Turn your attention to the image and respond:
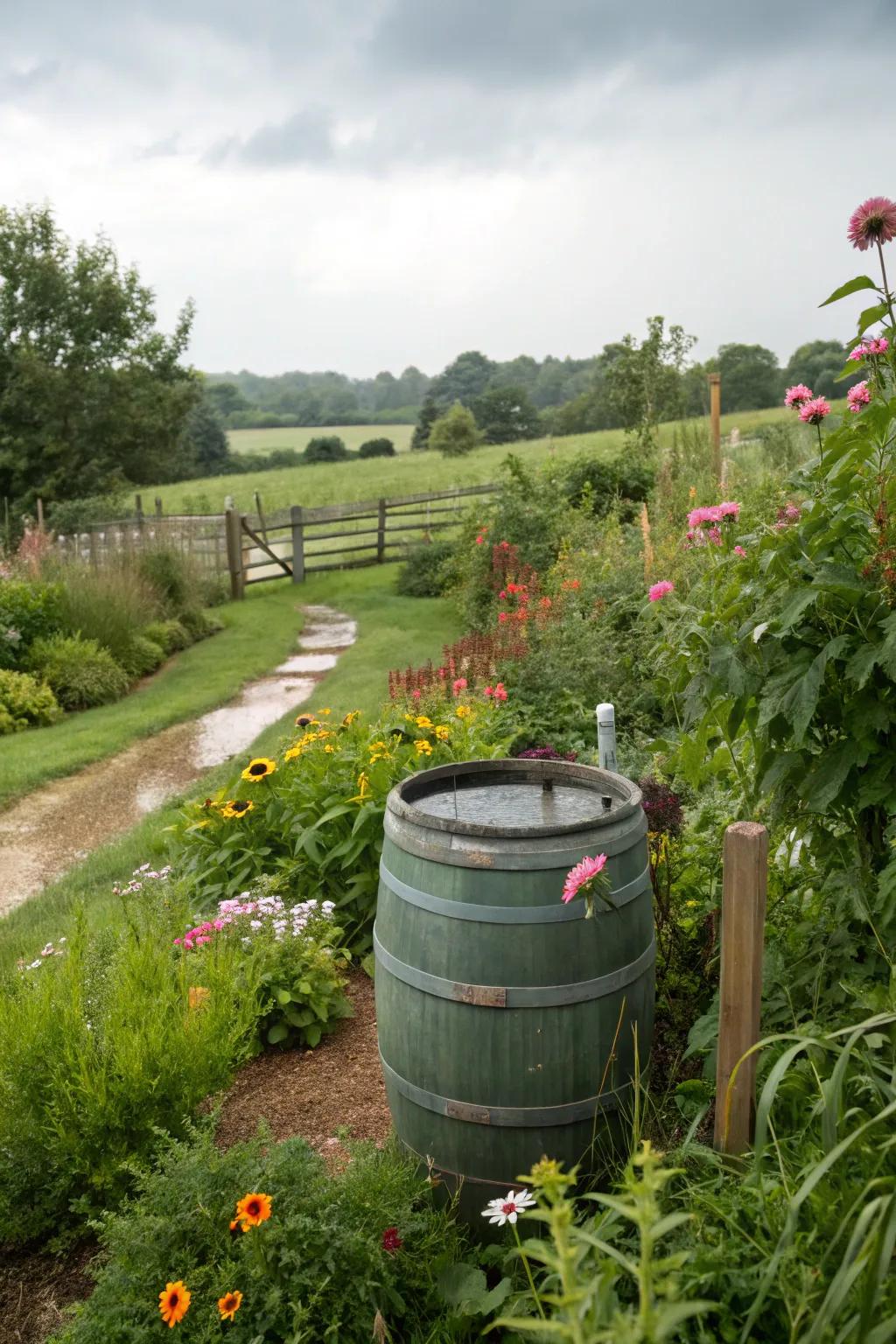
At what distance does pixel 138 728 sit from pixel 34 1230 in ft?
20.4

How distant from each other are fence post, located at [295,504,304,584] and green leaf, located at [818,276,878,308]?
14462 mm

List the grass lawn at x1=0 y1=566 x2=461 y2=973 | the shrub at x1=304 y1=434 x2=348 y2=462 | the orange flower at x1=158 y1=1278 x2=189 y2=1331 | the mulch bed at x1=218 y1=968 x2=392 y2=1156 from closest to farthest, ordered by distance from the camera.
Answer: the orange flower at x1=158 y1=1278 x2=189 y2=1331, the mulch bed at x1=218 y1=968 x2=392 y2=1156, the grass lawn at x1=0 y1=566 x2=461 y2=973, the shrub at x1=304 y1=434 x2=348 y2=462

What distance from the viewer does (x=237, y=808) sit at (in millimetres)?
4219

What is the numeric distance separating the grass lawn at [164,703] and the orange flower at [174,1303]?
545 centimetres

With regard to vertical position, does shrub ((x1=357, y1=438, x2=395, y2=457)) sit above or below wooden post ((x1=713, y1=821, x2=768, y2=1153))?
above

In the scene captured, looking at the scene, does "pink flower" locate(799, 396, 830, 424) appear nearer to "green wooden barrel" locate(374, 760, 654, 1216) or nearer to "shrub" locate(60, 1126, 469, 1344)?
"green wooden barrel" locate(374, 760, 654, 1216)

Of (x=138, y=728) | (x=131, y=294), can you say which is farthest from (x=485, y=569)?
(x=131, y=294)

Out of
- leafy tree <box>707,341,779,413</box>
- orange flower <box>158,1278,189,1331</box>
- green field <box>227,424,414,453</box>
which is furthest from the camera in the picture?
green field <box>227,424,414,453</box>

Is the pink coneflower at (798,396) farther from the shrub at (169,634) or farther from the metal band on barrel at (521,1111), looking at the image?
the shrub at (169,634)

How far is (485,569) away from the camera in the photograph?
1061 cm

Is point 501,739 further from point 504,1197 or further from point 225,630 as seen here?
point 225,630

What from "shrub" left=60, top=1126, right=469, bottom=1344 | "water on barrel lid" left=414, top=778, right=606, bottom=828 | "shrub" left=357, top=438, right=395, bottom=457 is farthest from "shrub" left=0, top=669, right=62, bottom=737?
"shrub" left=357, top=438, right=395, bottom=457

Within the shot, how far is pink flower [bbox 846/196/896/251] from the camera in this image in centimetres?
234

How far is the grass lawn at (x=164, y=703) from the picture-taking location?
24.6 feet
